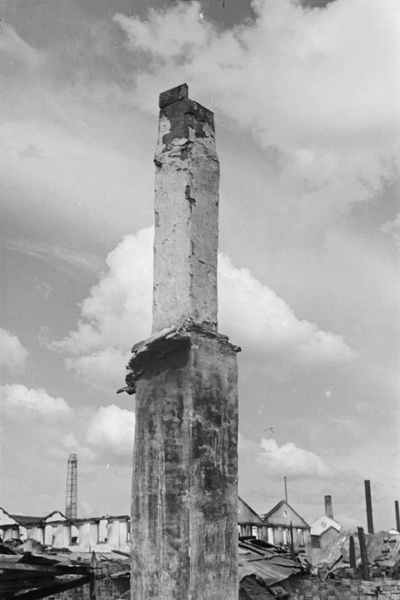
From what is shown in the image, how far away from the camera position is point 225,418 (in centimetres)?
696

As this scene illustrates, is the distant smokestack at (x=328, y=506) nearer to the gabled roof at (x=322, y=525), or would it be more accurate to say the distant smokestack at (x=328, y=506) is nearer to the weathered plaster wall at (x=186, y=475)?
the gabled roof at (x=322, y=525)

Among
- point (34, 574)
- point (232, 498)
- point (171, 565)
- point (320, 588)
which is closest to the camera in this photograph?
point (171, 565)

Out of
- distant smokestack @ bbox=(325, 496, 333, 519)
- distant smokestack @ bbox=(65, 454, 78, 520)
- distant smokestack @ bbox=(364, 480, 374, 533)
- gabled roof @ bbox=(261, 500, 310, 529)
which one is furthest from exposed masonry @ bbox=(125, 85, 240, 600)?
distant smokestack @ bbox=(325, 496, 333, 519)

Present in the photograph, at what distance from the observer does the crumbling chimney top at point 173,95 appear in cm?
781

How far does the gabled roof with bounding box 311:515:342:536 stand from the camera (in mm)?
40781

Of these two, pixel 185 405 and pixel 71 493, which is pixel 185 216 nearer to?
pixel 185 405

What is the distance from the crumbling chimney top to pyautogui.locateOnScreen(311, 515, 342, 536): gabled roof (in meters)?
36.7

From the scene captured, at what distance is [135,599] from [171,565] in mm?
719

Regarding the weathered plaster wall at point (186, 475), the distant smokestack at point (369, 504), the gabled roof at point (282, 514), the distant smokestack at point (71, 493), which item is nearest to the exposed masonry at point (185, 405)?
the weathered plaster wall at point (186, 475)

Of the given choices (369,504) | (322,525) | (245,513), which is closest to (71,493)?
(245,513)

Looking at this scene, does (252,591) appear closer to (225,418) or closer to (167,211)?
(225,418)

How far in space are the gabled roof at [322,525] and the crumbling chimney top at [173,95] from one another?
120 ft

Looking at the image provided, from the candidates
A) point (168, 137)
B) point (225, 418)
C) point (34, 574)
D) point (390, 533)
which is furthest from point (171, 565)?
point (390, 533)

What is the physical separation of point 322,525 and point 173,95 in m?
37.8
